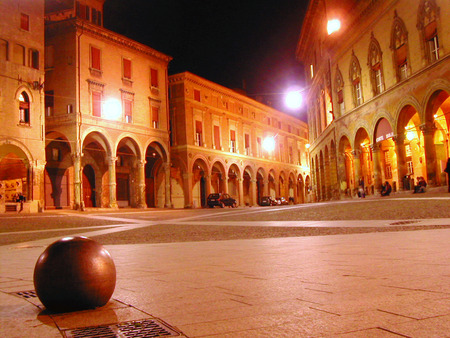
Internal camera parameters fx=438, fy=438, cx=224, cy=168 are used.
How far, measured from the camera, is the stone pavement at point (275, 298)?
2.35m

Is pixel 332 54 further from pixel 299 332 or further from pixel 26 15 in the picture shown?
pixel 299 332

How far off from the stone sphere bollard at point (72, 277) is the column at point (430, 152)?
2288cm

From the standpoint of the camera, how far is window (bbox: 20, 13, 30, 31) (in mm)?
30203

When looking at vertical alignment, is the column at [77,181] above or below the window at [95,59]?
below

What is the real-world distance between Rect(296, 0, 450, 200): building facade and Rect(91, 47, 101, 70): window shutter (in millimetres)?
18669

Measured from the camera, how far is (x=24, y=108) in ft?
97.8

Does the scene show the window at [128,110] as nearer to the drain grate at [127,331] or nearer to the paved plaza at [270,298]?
the paved plaza at [270,298]

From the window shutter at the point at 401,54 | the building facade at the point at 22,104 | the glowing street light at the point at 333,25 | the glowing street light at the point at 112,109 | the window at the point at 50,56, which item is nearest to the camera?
the window shutter at the point at 401,54

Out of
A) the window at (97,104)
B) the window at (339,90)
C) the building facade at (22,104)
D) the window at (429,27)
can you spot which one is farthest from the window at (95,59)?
the window at (429,27)

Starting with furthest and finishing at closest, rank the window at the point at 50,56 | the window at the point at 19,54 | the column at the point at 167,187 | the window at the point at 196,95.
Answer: the window at the point at 196,95 → the column at the point at 167,187 → the window at the point at 50,56 → the window at the point at 19,54

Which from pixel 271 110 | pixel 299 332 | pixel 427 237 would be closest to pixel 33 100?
pixel 427 237

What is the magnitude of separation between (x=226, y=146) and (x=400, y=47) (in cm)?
2822

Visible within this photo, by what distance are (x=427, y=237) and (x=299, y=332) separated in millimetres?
5358

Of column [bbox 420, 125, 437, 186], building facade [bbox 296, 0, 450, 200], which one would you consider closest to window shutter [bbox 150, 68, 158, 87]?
building facade [bbox 296, 0, 450, 200]
